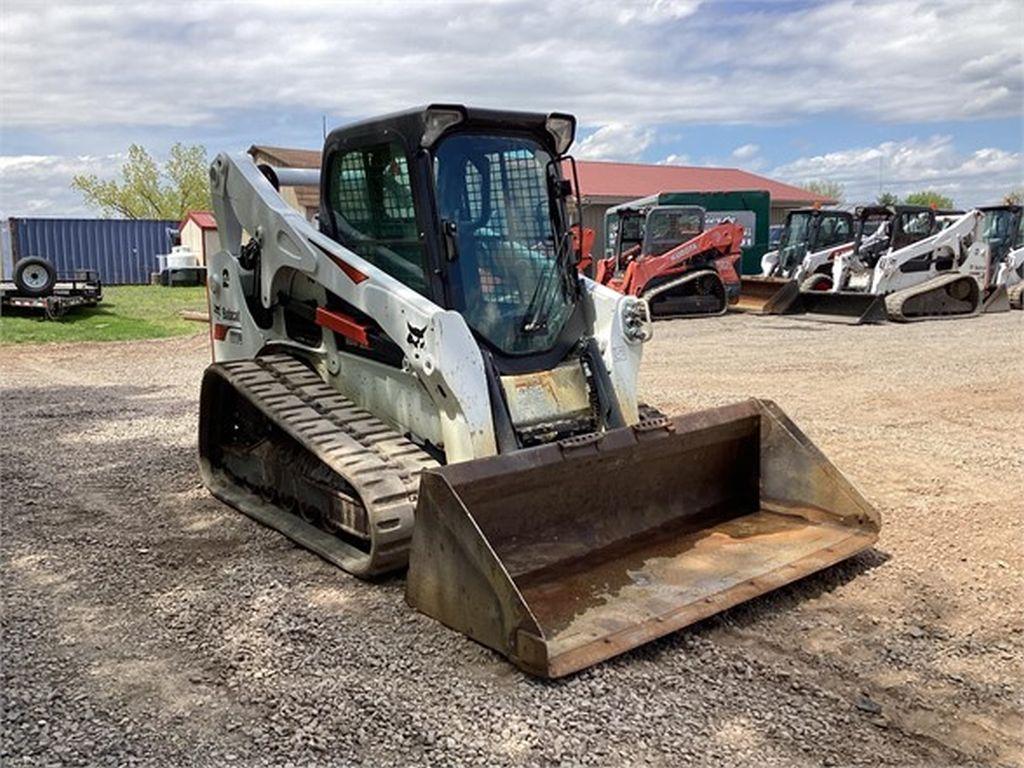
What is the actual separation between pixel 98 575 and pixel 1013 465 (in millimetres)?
5558

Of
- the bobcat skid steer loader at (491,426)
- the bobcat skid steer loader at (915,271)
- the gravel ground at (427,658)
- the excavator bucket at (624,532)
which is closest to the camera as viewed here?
the gravel ground at (427,658)

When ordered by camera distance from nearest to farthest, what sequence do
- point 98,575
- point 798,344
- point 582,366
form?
point 98,575, point 582,366, point 798,344

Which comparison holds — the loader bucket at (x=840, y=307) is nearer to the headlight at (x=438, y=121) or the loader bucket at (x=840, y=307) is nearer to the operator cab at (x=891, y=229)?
the operator cab at (x=891, y=229)

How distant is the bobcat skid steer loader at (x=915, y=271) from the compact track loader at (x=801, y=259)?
1.77 feet

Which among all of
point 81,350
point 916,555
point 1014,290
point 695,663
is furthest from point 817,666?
point 1014,290

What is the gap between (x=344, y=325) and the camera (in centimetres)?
504

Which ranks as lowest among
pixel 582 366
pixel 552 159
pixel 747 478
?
pixel 747 478

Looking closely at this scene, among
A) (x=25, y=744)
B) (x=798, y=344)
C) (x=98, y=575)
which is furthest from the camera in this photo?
(x=798, y=344)

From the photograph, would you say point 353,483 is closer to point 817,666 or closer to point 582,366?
point 582,366

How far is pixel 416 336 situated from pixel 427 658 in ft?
4.84

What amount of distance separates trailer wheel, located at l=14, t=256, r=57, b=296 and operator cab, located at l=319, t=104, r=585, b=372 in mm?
13031

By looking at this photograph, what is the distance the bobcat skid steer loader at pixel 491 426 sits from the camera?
398 cm

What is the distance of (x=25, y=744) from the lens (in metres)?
3.01

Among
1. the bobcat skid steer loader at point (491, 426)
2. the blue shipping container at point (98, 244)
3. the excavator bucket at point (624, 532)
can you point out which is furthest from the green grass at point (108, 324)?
the excavator bucket at point (624, 532)
